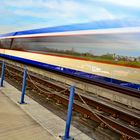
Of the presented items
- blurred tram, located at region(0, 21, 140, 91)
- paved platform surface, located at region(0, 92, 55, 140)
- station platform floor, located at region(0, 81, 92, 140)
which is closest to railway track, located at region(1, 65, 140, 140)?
station platform floor, located at region(0, 81, 92, 140)

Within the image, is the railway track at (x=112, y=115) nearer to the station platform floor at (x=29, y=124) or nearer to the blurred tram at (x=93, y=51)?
the station platform floor at (x=29, y=124)

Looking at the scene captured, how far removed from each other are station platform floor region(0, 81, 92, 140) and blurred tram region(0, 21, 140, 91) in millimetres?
3937

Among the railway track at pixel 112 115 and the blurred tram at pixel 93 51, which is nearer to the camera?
the railway track at pixel 112 115

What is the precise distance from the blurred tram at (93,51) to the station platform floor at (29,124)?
3937mm

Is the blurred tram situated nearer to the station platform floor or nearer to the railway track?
the railway track

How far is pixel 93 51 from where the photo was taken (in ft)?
40.4

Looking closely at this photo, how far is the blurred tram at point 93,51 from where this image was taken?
32.8 feet

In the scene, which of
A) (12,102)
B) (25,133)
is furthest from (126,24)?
(25,133)

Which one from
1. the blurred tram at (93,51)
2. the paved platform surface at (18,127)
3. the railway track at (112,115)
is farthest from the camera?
the blurred tram at (93,51)

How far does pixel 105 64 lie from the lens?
1130 cm

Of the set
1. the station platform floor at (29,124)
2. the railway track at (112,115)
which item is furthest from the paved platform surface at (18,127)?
the railway track at (112,115)

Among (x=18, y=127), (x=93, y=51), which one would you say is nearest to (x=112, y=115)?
(x=18, y=127)

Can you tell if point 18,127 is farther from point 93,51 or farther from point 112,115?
point 93,51

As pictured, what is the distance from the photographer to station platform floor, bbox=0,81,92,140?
5438 millimetres
